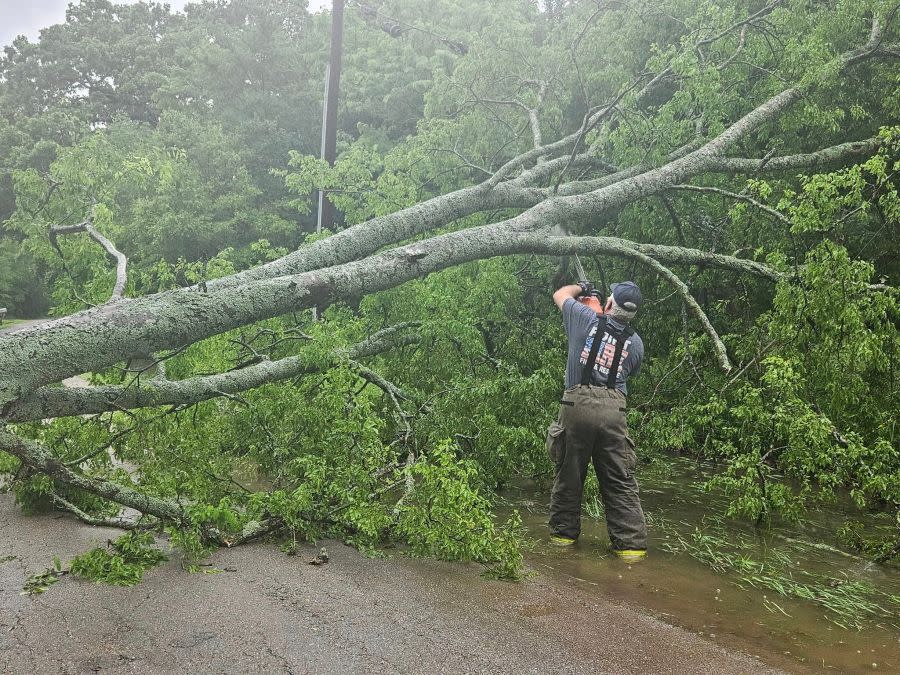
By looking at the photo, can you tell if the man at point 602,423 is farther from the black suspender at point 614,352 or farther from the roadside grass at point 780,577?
the roadside grass at point 780,577

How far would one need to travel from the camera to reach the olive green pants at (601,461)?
4668 mm

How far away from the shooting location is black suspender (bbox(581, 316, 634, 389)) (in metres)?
4.68

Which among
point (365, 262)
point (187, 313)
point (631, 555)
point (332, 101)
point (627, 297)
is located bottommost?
point (631, 555)

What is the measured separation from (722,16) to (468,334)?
4424mm

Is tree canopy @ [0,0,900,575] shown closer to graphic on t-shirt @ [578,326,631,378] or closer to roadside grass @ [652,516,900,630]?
roadside grass @ [652,516,900,630]

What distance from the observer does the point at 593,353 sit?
4.68m

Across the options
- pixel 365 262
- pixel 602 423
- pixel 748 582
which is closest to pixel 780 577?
pixel 748 582

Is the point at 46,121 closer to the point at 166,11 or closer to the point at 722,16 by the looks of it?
the point at 166,11

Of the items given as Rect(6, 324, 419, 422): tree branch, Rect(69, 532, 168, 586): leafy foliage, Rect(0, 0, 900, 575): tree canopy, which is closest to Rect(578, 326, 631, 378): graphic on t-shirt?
Rect(0, 0, 900, 575): tree canopy

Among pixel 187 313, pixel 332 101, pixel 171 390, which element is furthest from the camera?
pixel 332 101

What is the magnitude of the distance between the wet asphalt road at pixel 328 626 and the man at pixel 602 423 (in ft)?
2.91

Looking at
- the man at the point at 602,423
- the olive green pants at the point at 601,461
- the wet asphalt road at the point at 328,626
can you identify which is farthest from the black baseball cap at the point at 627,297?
the wet asphalt road at the point at 328,626

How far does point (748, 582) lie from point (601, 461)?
1.10 m

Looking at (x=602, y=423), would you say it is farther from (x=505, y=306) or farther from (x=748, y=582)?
(x=505, y=306)
